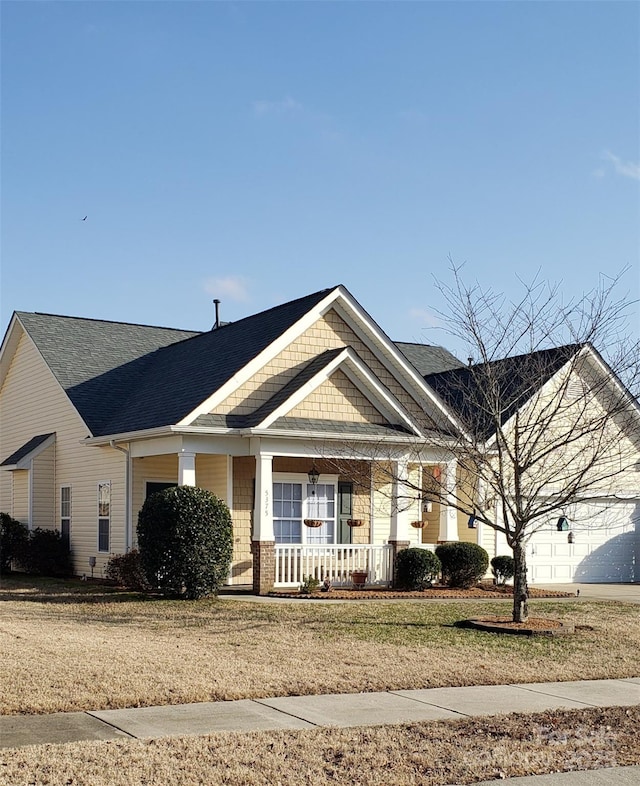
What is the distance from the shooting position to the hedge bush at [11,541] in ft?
84.3

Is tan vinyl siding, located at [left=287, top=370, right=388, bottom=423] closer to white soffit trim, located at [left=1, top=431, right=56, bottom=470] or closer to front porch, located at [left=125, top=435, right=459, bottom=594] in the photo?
front porch, located at [left=125, top=435, right=459, bottom=594]

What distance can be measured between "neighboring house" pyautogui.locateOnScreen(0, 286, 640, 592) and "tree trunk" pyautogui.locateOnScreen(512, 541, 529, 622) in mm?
3334

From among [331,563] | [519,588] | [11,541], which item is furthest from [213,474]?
[519,588]

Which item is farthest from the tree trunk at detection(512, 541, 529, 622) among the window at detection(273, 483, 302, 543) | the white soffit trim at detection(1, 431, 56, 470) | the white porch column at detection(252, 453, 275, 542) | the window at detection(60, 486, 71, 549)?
the white soffit trim at detection(1, 431, 56, 470)

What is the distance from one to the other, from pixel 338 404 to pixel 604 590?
7919 mm

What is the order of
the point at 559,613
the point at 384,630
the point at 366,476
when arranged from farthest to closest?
the point at 366,476 < the point at 559,613 < the point at 384,630

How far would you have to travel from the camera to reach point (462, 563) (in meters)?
22.2

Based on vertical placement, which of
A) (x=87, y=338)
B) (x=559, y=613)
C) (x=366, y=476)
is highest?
(x=87, y=338)

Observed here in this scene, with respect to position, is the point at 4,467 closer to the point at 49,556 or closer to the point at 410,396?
the point at 49,556

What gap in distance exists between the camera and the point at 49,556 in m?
25.5

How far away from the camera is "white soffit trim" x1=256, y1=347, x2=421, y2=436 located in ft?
70.0

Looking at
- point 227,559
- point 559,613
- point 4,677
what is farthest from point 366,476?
point 4,677

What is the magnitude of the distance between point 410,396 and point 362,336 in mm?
1832

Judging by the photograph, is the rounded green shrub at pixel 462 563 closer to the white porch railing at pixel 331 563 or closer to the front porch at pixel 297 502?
the front porch at pixel 297 502
